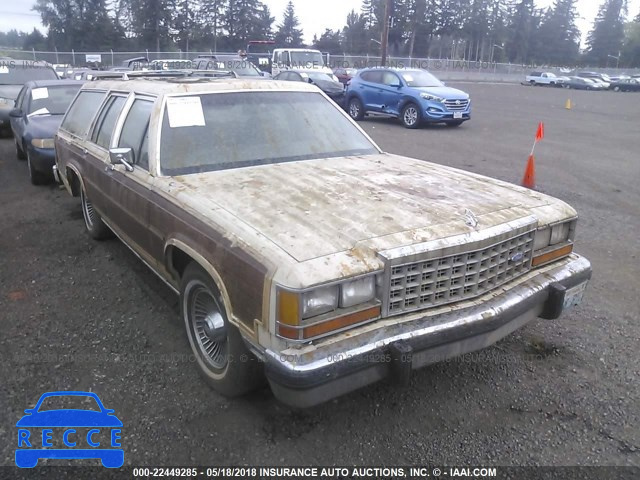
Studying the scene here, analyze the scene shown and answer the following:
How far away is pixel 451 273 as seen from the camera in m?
2.62

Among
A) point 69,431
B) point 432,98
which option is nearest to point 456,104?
point 432,98

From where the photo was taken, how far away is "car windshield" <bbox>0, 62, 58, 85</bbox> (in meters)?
12.7

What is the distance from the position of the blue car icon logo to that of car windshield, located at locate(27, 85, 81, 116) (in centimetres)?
694

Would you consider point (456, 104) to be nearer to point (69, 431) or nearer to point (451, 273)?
point (451, 273)

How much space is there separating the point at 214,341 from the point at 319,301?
979 millimetres

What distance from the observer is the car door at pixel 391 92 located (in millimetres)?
14891

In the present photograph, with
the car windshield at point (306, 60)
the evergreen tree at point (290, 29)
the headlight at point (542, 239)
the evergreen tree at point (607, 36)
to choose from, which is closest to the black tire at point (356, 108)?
the car windshield at point (306, 60)

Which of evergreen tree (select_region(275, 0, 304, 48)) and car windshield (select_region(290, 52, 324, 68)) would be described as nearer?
car windshield (select_region(290, 52, 324, 68))

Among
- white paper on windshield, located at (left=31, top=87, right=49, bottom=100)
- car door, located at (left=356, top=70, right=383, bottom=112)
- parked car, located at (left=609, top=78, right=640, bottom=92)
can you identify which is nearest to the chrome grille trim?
white paper on windshield, located at (left=31, top=87, right=49, bottom=100)

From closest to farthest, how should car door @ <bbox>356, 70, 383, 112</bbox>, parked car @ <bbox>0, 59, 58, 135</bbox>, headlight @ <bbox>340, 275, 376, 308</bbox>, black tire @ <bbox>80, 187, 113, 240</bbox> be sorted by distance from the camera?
1. headlight @ <bbox>340, 275, 376, 308</bbox>
2. black tire @ <bbox>80, 187, 113, 240</bbox>
3. parked car @ <bbox>0, 59, 58, 135</bbox>
4. car door @ <bbox>356, 70, 383, 112</bbox>

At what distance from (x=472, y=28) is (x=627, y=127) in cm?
8153

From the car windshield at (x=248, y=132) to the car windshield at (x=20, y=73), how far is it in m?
10.9

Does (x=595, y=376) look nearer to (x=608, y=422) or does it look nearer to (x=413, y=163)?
(x=608, y=422)

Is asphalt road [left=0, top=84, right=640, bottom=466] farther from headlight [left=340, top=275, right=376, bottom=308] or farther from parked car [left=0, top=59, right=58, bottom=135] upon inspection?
parked car [left=0, top=59, right=58, bottom=135]
